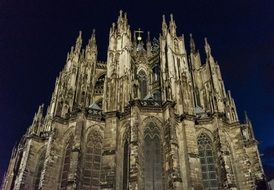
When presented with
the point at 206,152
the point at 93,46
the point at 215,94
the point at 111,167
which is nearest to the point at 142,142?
the point at 111,167

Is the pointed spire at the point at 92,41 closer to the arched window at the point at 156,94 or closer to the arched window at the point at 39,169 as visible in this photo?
the arched window at the point at 156,94

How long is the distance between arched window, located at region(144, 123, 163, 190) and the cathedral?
8 centimetres

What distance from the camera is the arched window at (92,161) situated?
23672 mm

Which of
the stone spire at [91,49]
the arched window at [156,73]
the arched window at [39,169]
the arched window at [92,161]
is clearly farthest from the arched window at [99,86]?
the arched window at [92,161]

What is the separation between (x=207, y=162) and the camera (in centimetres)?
2517

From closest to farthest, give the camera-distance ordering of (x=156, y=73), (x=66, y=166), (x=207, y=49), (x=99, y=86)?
(x=66, y=166) → (x=207, y=49) → (x=156, y=73) → (x=99, y=86)

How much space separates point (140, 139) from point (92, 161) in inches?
180

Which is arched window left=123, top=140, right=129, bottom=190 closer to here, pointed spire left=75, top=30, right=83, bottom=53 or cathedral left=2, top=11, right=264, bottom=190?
cathedral left=2, top=11, right=264, bottom=190

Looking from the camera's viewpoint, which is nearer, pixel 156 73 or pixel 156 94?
pixel 156 94

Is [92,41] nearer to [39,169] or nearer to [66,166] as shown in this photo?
[39,169]

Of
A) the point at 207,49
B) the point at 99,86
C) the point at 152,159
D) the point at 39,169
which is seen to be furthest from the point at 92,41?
the point at 152,159

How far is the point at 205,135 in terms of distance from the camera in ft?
87.9

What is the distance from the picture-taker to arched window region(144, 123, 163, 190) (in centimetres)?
2285

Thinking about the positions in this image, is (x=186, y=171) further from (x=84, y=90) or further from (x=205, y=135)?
(x=84, y=90)
